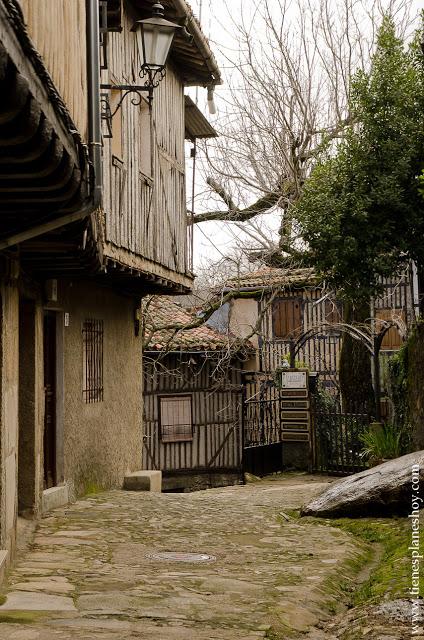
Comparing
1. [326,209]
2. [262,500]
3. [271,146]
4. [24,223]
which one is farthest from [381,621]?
[271,146]

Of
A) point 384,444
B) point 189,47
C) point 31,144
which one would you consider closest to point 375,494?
point 384,444

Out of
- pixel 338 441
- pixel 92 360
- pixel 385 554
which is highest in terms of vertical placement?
pixel 92 360

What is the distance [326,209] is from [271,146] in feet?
20.5

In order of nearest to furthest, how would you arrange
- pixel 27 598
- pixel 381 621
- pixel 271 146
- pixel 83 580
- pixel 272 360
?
pixel 381 621 < pixel 27 598 < pixel 83 580 < pixel 271 146 < pixel 272 360

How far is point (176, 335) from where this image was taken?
20156 millimetres

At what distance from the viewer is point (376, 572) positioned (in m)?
7.24

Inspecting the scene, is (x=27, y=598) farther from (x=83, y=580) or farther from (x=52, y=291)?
(x=52, y=291)

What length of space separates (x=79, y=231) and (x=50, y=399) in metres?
4.10

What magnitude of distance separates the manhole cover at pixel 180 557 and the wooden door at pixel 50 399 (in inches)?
117

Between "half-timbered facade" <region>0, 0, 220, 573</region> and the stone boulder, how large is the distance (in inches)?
123

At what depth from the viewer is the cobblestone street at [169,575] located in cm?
545

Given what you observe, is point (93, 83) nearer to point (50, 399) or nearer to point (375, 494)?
point (50, 399)

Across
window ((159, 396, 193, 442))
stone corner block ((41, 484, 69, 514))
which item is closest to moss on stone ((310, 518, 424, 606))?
stone corner block ((41, 484, 69, 514))

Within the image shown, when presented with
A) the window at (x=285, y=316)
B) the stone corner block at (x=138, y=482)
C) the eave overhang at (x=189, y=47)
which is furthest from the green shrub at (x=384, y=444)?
the window at (x=285, y=316)
